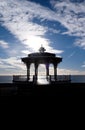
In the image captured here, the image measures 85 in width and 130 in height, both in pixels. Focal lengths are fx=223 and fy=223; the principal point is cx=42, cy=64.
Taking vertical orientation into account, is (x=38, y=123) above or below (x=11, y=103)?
below

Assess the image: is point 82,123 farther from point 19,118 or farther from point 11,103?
point 11,103

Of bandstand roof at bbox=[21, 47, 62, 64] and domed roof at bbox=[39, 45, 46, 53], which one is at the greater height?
domed roof at bbox=[39, 45, 46, 53]

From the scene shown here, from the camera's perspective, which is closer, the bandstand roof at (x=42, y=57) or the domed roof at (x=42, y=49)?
the bandstand roof at (x=42, y=57)

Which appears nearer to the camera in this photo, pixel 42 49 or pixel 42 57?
pixel 42 57

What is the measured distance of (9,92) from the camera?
16.2 metres

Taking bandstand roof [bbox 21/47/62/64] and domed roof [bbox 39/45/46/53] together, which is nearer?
bandstand roof [bbox 21/47/62/64]

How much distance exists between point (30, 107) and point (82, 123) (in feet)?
11.0

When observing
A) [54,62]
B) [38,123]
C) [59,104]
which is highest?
[54,62]

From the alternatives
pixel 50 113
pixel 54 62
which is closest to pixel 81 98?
pixel 50 113

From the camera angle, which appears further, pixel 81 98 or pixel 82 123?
pixel 81 98

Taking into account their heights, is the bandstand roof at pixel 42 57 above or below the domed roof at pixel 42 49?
below

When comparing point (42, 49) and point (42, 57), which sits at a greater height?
point (42, 49)

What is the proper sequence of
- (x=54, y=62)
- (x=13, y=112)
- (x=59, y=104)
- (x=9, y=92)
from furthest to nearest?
(x=54, y=62) < (x=9, y=92) < (x=59, y=104) < (x=13, y=112)

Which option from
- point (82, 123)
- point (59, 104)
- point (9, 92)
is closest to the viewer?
point (82, 123)
